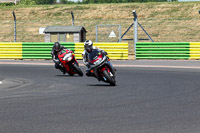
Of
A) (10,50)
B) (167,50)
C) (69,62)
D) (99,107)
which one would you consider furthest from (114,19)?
(99,107)

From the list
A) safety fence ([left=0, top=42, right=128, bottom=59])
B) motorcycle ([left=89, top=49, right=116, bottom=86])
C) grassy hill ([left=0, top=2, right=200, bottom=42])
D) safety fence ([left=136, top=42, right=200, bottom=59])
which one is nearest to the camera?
motorcycle ([left=89, top=49, right=116, bottom=86])

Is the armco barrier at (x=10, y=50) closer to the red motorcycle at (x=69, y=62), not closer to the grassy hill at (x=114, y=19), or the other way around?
the red motorcycle at (x=69, y=62)

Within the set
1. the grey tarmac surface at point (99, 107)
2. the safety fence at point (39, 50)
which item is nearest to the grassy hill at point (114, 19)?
the safety fence at point (39, 50)

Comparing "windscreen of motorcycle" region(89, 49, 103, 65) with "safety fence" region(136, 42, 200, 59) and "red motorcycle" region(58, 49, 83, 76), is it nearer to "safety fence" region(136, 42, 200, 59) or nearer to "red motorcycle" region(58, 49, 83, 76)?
"red motorcycle" region(58, 49, 83, 76)

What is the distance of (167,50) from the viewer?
2480cm

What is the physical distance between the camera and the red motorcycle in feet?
53.3

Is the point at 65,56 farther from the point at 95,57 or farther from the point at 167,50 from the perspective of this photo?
the point at 167,50

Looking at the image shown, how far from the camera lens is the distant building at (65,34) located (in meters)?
33.1

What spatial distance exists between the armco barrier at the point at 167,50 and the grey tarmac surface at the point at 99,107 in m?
10.6

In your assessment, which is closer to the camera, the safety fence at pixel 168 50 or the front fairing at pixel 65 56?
the front fairing at pixel 65 56

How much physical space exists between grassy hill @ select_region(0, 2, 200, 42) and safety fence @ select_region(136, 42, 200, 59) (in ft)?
57.6

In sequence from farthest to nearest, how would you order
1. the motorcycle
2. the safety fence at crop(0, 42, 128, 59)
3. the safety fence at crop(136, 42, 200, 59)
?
the safety fence at crop(0, 42, 128, 59) < the safety fence at crop(136, 42, 200, 59) < the motorcycle

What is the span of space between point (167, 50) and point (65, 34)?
10.5 m

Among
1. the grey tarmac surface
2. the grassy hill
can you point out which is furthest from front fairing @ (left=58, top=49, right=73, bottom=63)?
the grassy hill
